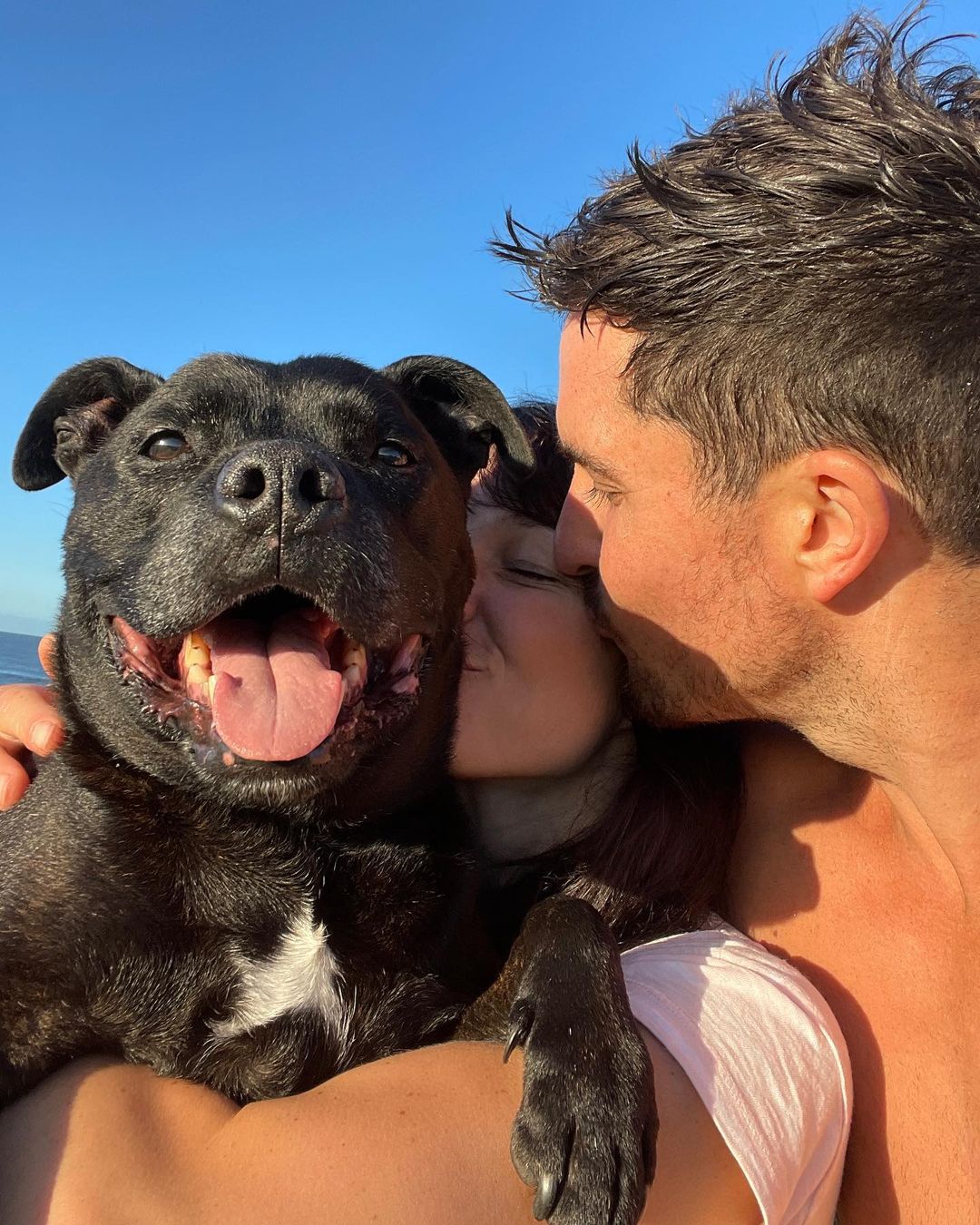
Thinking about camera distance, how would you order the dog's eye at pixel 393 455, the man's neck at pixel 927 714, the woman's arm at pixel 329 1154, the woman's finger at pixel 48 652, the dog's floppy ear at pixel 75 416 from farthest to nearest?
the dog's floppy ear at pixel 75 416
the woman's finger at pixel 48 652
the dog's eye at pixel 393 455
the man's neck at pixel 927 714
the woman's arm at pixel 329 1154

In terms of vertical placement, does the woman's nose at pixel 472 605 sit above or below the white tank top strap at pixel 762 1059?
above

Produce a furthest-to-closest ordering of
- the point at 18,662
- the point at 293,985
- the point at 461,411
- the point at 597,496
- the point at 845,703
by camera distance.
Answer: the point at 18,662
the point at 461,411
the point at 597,496
the point at 845,703
the point at 293,985

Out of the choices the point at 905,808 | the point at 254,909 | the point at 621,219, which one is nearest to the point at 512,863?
the point at 254,909

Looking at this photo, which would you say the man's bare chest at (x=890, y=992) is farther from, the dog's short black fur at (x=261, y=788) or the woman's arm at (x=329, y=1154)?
the dog's short black fur at (x=261, y=788)

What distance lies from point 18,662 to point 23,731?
573 inches

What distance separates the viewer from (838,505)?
2.84m

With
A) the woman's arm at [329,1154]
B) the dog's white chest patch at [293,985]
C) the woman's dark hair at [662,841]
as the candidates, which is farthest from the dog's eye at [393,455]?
the woman's arm at [329,1154]

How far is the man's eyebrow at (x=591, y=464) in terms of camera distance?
10.6ft

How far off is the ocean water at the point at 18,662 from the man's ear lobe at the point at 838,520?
729 centimetres

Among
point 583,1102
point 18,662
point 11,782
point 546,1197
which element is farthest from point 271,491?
point 18,662

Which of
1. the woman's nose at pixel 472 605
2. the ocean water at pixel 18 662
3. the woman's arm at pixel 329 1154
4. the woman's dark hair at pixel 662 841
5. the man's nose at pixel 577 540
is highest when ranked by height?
the man's nose at pixel 577 540

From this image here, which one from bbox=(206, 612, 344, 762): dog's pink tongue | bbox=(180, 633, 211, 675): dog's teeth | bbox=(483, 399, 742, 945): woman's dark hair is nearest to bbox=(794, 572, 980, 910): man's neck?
bbox=(483, 399, 742, 945): woman's dark hair

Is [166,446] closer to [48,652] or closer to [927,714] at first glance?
[48,652]

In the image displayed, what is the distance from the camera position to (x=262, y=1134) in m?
2.26
